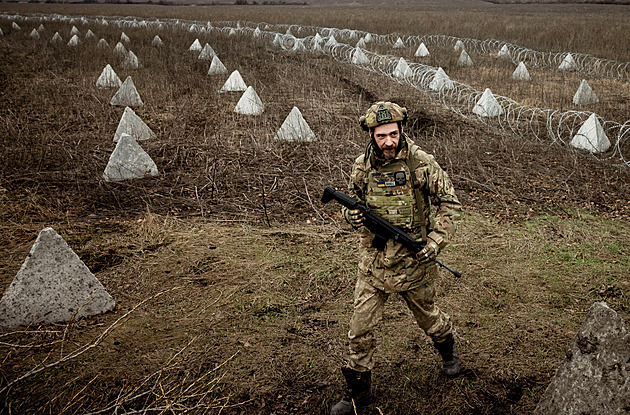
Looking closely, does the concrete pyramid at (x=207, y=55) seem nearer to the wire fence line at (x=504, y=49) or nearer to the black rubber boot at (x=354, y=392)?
the wire fence line at (x=504, y=49)

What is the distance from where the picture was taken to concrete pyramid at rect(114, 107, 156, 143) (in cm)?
918

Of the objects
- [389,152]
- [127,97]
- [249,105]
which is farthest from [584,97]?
[389,152]

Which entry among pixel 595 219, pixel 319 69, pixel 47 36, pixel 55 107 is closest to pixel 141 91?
pixel 55 107

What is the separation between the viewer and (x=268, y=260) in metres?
5.32

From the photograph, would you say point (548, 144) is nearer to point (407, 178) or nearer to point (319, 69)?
point (407, 178)

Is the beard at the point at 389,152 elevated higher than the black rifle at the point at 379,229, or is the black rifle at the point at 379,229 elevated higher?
the beard at the point at 389,152

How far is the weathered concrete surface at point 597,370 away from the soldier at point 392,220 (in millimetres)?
881

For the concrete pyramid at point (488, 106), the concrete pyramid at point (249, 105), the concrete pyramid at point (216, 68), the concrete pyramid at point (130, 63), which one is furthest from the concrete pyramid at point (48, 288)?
the concrete pyramid at point (130, 63)

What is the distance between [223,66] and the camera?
52.4 ft

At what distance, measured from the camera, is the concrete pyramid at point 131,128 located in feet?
30.1

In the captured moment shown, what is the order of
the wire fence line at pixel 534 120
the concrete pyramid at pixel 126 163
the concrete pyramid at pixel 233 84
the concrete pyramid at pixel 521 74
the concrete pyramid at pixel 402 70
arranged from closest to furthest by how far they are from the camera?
the concrete pyramid at pixel 126 163, the wire fence line at pixel 534 120, the concrete pyramid at pixel 233 84, the concrete pyramid at pixel 402 70, the concrete pyramid at pixel 521 74

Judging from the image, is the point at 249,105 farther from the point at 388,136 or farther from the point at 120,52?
the point at 120,52

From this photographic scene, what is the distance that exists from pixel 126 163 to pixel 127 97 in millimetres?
5095

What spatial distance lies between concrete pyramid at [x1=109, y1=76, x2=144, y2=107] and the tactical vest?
33.7 ft
